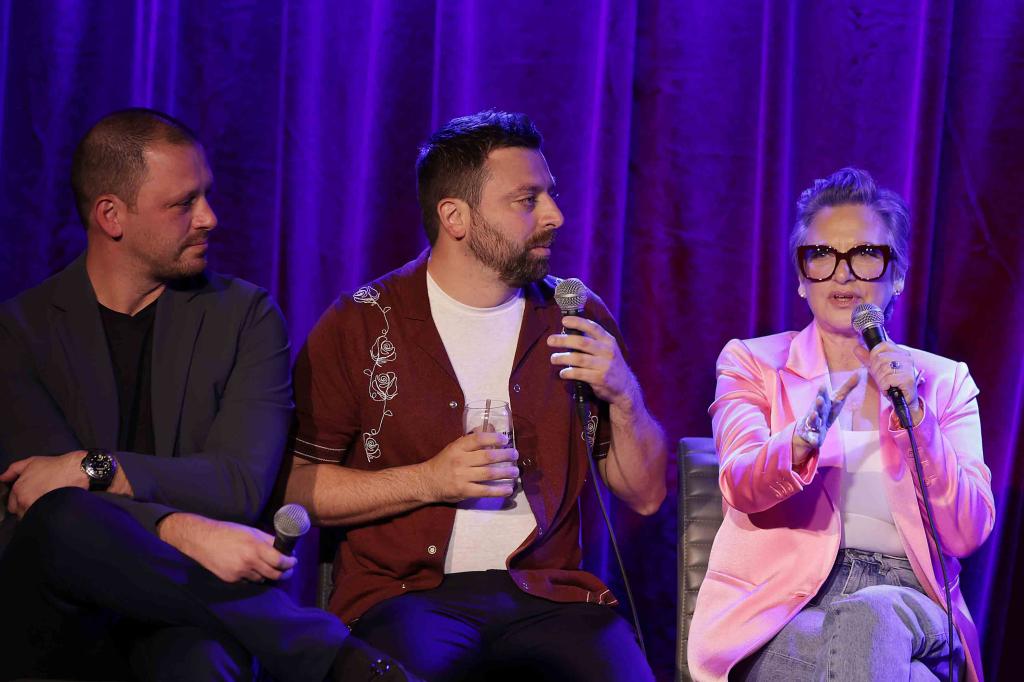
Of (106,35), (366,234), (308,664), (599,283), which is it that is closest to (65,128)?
(106,35)

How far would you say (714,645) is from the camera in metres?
2.68

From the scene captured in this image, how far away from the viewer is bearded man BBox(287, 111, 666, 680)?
2.64 metres

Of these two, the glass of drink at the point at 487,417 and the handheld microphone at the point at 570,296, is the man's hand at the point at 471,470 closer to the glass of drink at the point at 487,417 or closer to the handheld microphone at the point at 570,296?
the glass of drink at the point at 487,417

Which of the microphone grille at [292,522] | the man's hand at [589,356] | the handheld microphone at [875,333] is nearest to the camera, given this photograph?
the microphone grille at [292,522]

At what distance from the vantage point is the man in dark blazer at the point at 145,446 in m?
2.36

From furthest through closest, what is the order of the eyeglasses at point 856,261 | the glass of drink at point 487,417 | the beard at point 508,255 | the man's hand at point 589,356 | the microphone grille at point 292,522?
the beard at point 508,255 < the eyeglasses at point 856,261 < the man's hand at point 589,356 < the glass of drink at point 487,417 < the microphone grille at point 292,522

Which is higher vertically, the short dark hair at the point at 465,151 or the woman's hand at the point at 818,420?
the short dark hair at the point at 465,151

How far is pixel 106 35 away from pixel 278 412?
1.60 m

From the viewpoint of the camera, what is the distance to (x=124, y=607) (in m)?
2.37

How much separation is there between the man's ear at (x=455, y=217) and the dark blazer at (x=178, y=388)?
0.54 meters

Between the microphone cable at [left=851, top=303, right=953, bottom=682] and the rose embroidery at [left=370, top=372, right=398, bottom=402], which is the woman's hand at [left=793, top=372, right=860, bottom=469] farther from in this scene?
the rose embroidery at [left=370, top=372, right=398, bottom=402]

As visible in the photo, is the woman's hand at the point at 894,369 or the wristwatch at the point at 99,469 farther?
the wristwatch at the point at 99,469

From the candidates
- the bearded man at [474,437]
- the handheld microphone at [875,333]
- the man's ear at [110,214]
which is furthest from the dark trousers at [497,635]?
the man's ear at [110,214]

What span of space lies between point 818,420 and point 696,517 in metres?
0.70
